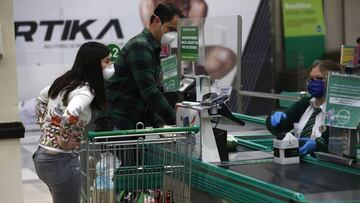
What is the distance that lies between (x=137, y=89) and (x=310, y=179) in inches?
59.3

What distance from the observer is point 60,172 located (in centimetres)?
341

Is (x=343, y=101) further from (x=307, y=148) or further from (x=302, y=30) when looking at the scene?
(x=302, y=30)

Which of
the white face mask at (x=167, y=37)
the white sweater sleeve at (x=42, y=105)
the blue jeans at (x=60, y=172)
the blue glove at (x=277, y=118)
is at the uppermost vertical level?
the white face mask at (x=167, y=37)

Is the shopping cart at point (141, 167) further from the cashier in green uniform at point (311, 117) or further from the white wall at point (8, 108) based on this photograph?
the white wall at point (8, 108)

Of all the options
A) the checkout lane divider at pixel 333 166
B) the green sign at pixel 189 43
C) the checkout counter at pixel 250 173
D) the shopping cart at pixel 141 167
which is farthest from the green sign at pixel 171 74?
the checkout lane divider at pixel 333 166

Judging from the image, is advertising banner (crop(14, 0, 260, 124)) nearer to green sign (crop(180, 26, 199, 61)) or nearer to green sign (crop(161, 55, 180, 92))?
green sign (crop(161, 55, 180, 92))

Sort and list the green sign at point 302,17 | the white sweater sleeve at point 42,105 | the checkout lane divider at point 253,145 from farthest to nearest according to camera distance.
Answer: the green sign at point 302,17 → the white sweater sleeve at point 42,105 → the checkout lane divider at point 253,145

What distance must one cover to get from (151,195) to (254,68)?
299 inches

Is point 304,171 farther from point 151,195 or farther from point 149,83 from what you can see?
point 149,83

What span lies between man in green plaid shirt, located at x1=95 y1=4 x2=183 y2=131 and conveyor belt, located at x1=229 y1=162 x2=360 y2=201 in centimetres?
94

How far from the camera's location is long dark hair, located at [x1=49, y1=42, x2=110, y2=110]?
11.0 feet

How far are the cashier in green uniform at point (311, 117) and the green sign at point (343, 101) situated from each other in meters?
0.34

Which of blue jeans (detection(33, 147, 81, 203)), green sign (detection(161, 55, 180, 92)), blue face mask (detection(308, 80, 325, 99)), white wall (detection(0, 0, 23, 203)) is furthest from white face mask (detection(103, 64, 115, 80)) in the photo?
green sign (detection(161, 55, 180, 92))

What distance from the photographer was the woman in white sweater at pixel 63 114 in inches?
132
